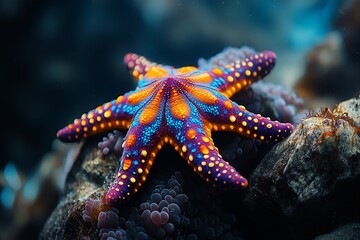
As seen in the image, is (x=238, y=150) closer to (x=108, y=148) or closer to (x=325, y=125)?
(x=325, y=125)

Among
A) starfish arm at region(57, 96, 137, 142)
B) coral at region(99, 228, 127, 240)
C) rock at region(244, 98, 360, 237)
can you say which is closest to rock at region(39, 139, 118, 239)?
coral at region(99, 228, 127, 240)

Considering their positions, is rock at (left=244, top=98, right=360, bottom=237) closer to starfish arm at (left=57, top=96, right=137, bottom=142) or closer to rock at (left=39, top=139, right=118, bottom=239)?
starfish arm at (left=57, top=96, right=137, bottom=142)

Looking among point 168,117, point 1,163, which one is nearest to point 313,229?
point 168,117

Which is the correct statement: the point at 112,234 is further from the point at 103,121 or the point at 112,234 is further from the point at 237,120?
the point at 237,120

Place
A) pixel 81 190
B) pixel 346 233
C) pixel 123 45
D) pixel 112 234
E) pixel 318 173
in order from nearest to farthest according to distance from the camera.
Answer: pixel 346 233
pixel 318 173
pixel 112 234
pixel 81 190
pixel 123 45

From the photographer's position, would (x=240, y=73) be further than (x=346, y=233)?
Yes

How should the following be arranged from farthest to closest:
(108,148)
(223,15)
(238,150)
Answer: (223,15), (108,148), (238,150)

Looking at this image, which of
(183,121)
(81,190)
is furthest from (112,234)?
(183,121)
